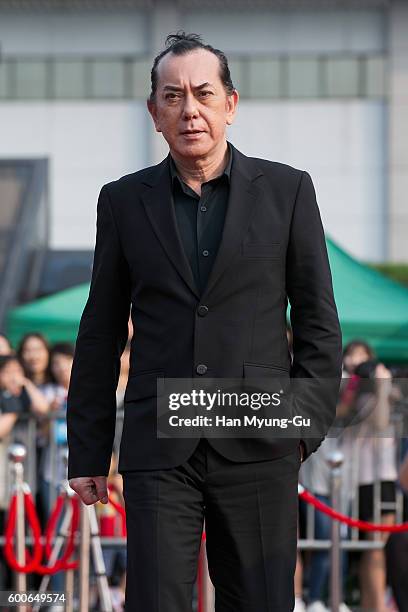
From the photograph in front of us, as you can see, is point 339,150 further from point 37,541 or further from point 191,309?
point 191,309

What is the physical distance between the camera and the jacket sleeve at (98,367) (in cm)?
344

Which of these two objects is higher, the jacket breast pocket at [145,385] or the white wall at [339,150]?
the white wall at [339,150]

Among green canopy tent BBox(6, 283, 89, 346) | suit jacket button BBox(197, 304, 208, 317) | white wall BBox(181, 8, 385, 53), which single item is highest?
white wall BBox(181, 8, 385, 53)

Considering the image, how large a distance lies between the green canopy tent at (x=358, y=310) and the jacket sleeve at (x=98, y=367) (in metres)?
8.06

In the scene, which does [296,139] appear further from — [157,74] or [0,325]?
[157,74]

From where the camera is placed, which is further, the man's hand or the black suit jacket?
the man's hand

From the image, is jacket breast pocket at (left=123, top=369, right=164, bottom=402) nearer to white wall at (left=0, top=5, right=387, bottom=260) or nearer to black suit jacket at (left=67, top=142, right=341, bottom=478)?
black suit jacket at (left=67, top=142, right=341, bottom=478)

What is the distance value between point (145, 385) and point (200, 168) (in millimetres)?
571

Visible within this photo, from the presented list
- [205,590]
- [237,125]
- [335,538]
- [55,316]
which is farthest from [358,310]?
[237,125]

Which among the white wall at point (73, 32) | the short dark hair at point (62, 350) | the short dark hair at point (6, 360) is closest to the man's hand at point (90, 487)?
the short dark hair at point (6, 360)

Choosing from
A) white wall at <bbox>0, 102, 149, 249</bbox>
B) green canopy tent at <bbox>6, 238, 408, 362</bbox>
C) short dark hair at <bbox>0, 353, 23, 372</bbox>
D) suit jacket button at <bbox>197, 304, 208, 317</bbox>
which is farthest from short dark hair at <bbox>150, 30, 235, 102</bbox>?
white wall at <bbox>0, 102, 149, 249</bbox>

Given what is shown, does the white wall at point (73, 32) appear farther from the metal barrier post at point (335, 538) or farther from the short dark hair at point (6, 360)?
the metal barrier post at point (335, 538)

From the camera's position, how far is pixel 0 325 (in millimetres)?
16016

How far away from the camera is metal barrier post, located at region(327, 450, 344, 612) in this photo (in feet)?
21.5
